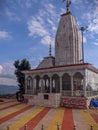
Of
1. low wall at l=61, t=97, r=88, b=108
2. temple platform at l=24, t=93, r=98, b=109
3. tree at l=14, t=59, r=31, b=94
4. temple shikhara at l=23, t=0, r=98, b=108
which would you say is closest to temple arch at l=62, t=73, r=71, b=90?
temple shikhara at l=23, t=0, r=98, b=108

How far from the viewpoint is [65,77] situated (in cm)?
3033

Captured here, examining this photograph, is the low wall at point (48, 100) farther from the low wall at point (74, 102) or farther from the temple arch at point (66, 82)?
the temple arch at point (66, 82)

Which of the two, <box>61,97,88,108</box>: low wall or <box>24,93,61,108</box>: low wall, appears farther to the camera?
<box>24,93,61,108</box>: low wall

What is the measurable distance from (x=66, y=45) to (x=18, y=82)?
1261cm

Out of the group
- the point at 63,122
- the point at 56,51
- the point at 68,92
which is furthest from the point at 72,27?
the point at 63,122

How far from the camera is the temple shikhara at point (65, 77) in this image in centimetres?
2423

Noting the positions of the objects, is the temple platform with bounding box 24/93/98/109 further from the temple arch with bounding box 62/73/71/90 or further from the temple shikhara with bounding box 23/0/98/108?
the temple arch with bounding box 62/73/71/90

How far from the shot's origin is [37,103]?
2617 cm

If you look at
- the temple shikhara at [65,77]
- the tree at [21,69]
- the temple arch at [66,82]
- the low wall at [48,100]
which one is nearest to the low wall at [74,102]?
the temple shikhara at [65,77]

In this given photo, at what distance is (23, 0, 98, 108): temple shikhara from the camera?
954 inches

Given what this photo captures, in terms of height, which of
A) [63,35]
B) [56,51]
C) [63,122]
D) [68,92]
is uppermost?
[63,35]

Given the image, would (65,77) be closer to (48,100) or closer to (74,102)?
(48,100)

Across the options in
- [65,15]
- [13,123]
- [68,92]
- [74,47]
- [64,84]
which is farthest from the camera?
[65,15]

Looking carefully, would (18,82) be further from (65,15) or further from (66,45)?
(65,15)
